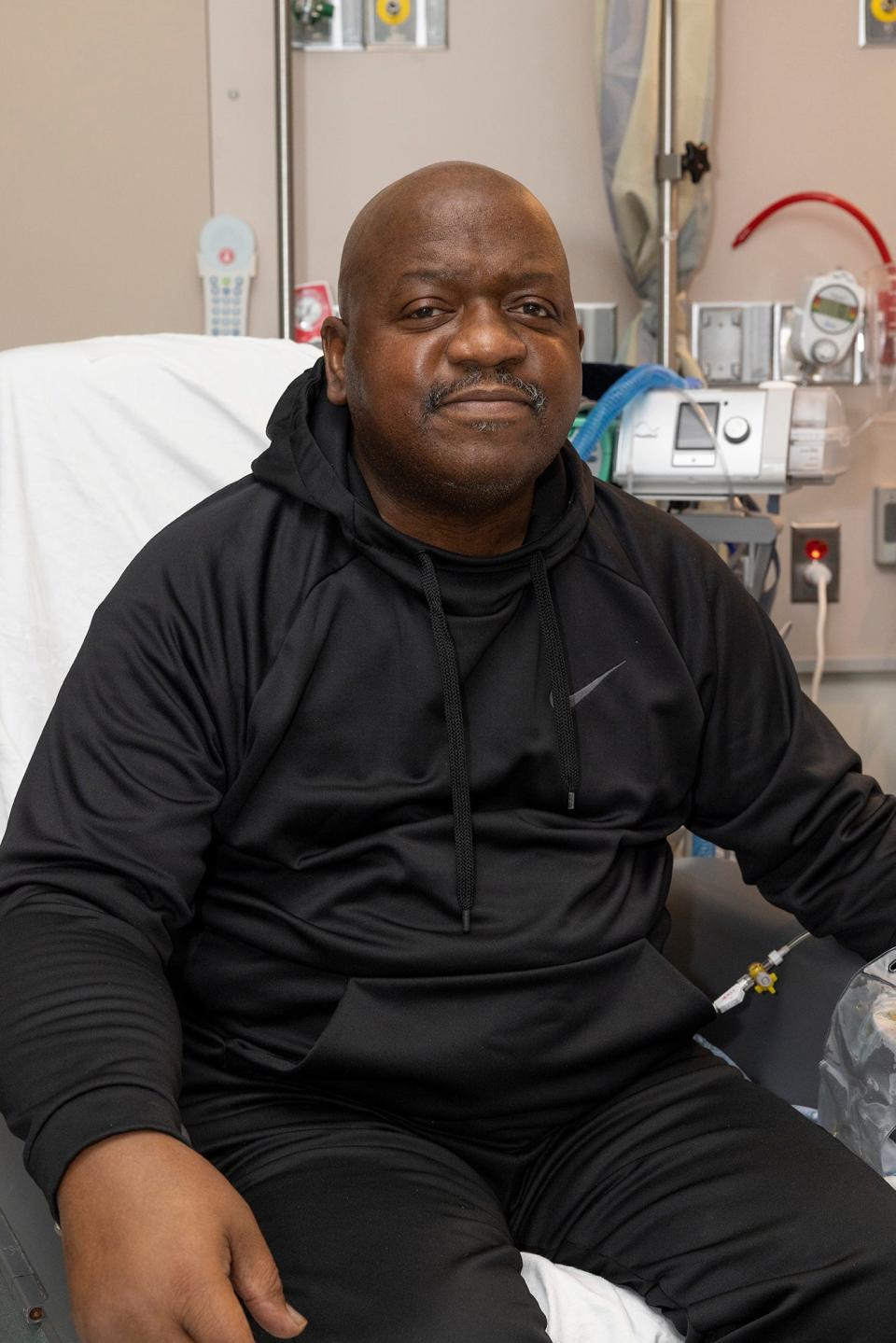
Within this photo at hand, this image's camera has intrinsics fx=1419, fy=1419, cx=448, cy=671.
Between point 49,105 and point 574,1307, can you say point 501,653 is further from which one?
point 49,105

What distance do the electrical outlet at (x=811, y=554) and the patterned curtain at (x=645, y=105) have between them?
39 cm

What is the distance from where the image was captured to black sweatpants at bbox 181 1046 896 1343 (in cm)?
87

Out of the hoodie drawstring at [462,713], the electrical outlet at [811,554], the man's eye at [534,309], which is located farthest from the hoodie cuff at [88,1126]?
the electrical outlet at [811,554]

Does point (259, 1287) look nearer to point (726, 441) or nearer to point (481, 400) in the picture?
point (481, 400)

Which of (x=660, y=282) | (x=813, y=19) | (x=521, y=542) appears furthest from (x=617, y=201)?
(x=521, y=542)

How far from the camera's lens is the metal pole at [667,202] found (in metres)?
2.35

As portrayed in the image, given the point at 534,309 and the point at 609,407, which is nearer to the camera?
the point at 534,309

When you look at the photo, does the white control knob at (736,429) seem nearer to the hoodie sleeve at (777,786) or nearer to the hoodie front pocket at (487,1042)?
the hoodie sleeve at (777,786)

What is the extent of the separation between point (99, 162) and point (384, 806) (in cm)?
182

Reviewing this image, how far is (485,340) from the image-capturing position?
42.4 inches

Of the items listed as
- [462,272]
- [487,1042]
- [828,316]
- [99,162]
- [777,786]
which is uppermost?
[99,162]

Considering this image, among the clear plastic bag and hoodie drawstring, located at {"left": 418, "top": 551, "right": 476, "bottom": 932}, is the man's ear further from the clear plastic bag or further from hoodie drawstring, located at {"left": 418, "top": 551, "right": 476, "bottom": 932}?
the clear plastic bag

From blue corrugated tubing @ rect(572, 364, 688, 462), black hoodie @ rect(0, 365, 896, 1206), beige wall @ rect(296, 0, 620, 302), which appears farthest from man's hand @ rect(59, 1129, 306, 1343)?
beige wall @ rect(296, 0, 620, 302)

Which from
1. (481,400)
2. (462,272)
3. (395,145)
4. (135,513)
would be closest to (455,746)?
(481,400)
